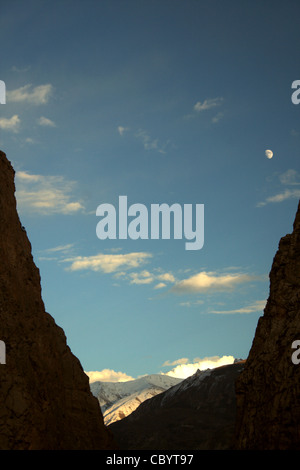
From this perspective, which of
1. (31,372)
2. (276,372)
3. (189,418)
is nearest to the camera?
(31,372)

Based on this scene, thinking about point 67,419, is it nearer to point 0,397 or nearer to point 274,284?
point 0,397

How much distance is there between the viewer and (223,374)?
160500mm

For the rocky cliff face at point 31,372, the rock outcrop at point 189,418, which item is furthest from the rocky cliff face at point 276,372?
the rock outcrop at point 189,418

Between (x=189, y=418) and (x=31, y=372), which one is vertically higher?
(x=31, y=372)

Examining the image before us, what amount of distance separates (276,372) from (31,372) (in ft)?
62.6

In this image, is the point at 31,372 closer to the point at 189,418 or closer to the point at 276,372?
the point at 276,372

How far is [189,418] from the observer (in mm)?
129375

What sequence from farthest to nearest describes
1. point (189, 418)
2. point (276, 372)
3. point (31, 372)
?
1. point (189, 418)
2. point (276, 372)
3. point (31, 372)

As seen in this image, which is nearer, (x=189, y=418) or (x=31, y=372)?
(x=31, y=372)

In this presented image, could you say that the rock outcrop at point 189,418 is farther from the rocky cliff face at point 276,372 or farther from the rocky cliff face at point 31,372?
the rocky cliff face at point 276,372

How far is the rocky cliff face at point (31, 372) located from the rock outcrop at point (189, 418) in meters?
35.4

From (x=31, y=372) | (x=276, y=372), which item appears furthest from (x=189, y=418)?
(x=31, y=372)

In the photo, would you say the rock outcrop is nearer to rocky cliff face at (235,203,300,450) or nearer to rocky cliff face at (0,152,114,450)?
rocky cliff face at (0,152,114,450)
